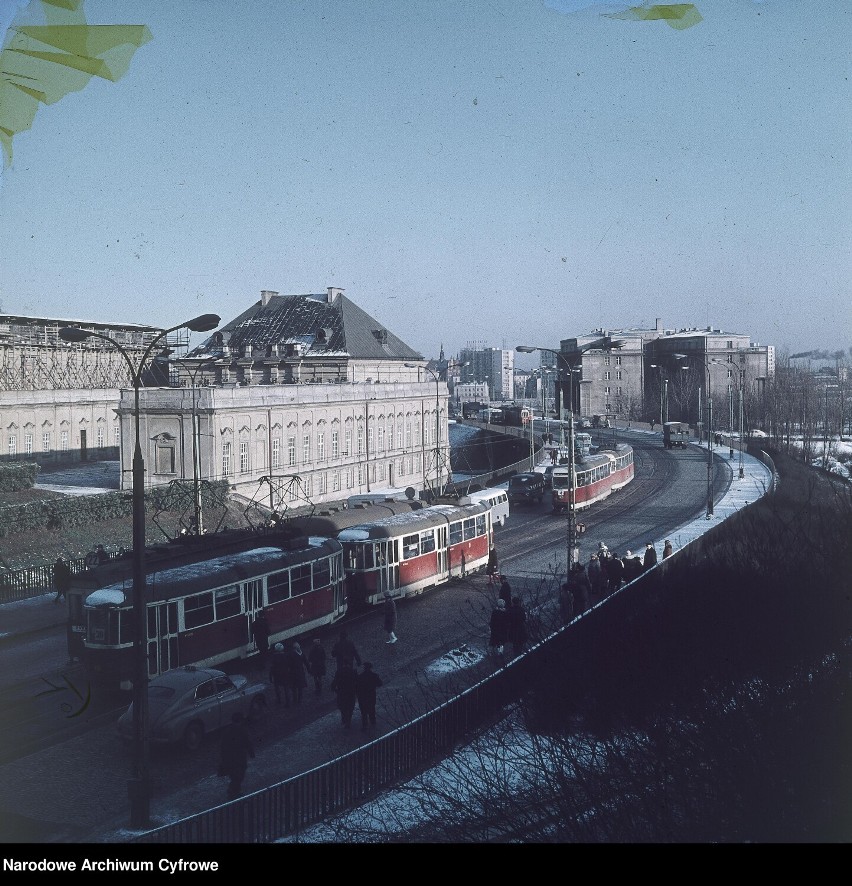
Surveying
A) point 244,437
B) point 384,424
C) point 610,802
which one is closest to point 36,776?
point 610,802

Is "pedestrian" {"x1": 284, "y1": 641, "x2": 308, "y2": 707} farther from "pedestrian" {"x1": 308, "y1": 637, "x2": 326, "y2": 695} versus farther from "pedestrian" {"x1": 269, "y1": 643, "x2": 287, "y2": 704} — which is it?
"pedestrian" {"x1": 308, "y1": 637, "x2": 326, "y2": 695}

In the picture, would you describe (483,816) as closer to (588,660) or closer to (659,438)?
(588,660)

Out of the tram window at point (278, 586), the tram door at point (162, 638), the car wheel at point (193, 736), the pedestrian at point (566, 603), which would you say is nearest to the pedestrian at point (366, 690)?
the car wheel at point (193, 736)

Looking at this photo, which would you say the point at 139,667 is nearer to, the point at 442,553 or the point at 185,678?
the point at 185,678

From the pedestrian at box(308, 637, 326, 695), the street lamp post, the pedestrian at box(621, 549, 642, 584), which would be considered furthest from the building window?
the street lamp post

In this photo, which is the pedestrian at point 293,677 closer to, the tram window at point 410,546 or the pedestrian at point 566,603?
the pedestrian at point 566,603

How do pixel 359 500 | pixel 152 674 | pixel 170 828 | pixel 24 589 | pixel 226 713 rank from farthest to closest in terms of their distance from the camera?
pixel 359 500
pixel 24 589
pixel 152 674
pixel 226 713
pixel 170 828
